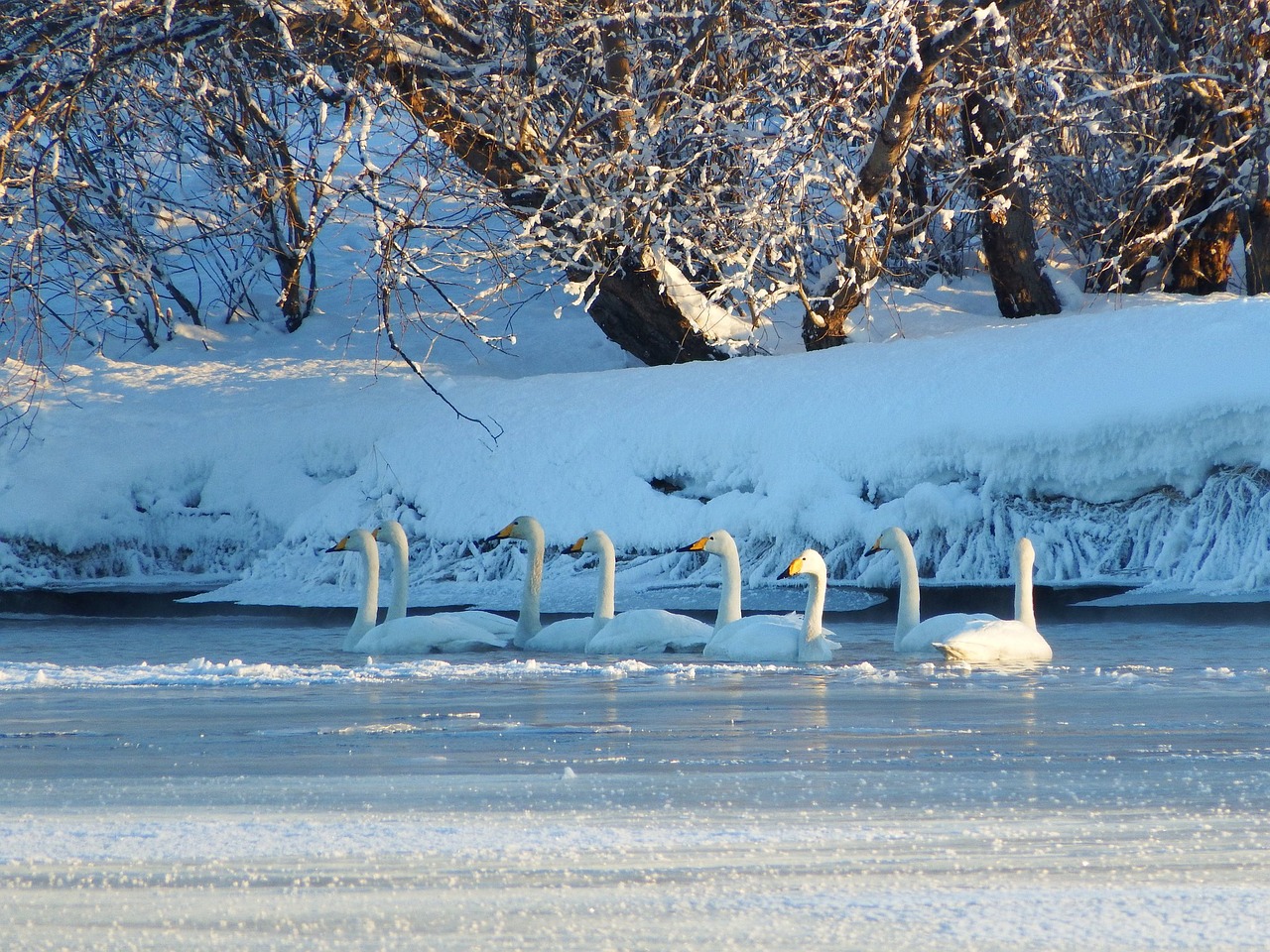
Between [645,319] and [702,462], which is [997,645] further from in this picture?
[645,319]

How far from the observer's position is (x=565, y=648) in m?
9.16

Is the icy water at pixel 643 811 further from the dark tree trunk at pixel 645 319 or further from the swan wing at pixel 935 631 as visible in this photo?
the dark tree trunk at pixel 645 319

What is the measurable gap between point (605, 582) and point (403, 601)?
126 centimetres

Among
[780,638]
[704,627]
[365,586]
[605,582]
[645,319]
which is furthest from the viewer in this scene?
[645,319]

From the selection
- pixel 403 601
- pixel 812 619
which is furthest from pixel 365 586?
pixel 812 619

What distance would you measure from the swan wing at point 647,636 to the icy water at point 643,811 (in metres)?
1.34

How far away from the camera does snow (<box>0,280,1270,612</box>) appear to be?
33.3 ft

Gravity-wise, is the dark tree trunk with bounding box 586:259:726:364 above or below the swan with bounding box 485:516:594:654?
above

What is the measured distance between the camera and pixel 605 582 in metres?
9.35

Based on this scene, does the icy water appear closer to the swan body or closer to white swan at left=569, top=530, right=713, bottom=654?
white swan at left=569, top=530, right=713, bottom=654

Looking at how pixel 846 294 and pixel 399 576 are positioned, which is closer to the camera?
pixel 399 576

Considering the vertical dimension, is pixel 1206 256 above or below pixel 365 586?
above

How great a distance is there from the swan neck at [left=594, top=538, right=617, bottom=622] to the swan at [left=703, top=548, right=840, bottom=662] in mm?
1036

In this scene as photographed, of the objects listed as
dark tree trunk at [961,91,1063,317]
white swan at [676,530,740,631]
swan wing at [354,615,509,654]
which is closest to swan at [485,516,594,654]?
swan wing at [354,615,509,654]
